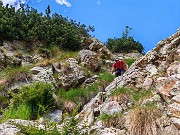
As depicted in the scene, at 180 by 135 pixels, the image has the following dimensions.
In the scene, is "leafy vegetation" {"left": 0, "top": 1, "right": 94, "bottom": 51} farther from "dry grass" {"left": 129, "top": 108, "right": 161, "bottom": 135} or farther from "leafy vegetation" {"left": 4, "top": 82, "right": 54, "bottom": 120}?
"dry grass" {"left": 129, "top": 108, "right": 161, "bottom": 135}

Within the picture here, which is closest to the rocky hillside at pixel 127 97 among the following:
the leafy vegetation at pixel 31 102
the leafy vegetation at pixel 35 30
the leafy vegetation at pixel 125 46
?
the leafy vegetation at pixel 31 102

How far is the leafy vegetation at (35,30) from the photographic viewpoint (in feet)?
75.8

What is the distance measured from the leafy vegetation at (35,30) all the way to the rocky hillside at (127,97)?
3.42 m

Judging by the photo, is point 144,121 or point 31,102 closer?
point 144,121

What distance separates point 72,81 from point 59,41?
21.1ft

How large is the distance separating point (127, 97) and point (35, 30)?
44.5 feet

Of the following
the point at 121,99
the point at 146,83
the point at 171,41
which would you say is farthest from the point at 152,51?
the point at 121,99

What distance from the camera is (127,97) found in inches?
470

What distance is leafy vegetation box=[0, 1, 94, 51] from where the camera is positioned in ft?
75.8

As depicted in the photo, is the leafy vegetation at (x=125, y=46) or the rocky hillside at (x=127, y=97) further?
the leafy vegetation at (x=125, y=46)

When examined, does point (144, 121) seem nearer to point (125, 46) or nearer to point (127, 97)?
point (127, 97)

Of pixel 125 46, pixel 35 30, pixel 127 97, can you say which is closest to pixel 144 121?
pixel 127 97

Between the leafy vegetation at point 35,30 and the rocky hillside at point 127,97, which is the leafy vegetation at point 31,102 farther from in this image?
the leafy vegetation at point 35,30

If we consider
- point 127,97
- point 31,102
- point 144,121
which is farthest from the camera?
point 31,102
